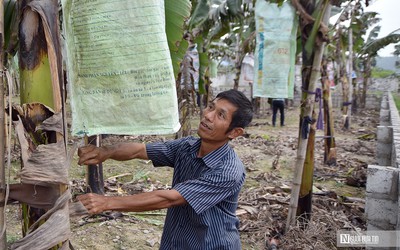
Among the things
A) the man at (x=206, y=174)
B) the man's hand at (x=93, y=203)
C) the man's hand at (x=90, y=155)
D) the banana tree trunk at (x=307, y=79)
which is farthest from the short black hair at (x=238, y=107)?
the banana tree trunk at (x=307, y=79)

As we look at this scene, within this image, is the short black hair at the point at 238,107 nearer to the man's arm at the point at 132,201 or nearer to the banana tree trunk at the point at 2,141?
the man's arm at the point at 132,201

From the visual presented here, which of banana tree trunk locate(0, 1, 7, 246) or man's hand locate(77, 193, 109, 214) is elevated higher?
banana tree trunk locate(0, 1, 7, 246)

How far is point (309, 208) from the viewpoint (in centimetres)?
387

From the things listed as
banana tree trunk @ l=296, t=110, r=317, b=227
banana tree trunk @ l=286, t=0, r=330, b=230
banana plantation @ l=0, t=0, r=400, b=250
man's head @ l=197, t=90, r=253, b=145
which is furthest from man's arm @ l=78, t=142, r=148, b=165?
banana tree trunk @ l=296, t=110, r=317, b=227

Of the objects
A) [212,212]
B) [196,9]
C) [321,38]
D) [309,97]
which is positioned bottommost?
[212,212]

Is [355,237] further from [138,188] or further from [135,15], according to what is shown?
[135,15]

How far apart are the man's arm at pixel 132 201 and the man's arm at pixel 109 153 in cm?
26

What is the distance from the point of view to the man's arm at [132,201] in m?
1.31

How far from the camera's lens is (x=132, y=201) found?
1442mm

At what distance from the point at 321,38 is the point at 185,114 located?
107 inches

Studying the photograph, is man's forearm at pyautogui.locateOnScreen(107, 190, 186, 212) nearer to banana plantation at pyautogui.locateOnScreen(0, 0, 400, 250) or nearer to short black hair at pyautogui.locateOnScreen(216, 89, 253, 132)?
banana plantation at pyautogui.locateOnScreen(0, 0, 400, 250)

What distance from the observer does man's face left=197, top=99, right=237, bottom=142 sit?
1.88m

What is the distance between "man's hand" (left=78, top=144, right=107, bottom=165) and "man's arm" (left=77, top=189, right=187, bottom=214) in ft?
0.83

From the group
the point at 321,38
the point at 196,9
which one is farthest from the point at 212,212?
the point at 196,9
